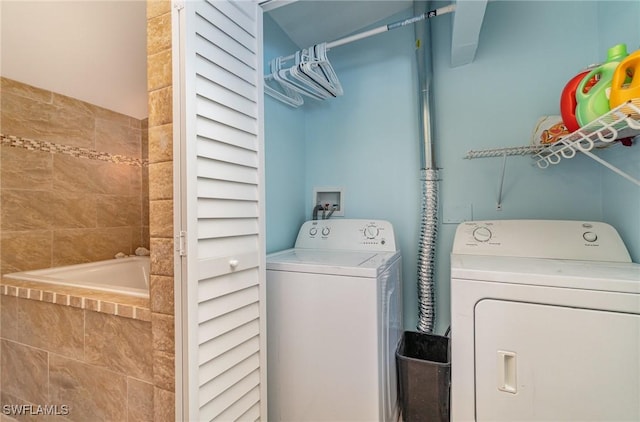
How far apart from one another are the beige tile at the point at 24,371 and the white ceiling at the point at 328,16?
7.95 feet

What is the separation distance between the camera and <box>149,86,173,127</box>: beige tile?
3.41ft

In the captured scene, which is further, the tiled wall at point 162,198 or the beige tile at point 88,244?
the beige tile at point 88,244

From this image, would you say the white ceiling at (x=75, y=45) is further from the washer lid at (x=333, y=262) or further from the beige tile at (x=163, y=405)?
the beige tile at (x=163, y=405)

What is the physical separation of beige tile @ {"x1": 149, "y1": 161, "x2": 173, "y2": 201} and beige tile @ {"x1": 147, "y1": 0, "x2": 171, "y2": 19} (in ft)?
1.87

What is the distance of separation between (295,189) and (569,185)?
1670 mm

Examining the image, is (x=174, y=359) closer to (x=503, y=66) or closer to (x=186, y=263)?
(x=186, y=263)

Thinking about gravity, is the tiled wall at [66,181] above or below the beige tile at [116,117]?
below

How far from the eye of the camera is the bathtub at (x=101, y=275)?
159 cm

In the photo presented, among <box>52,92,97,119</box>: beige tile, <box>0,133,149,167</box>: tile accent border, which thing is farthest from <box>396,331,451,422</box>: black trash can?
<box>52,92,97,119</box>: beige tile

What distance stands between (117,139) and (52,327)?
1722 millimetres

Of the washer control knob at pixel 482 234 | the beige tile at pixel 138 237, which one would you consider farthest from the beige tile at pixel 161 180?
the beige tile at pixel 138 237

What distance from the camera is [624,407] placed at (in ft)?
2.90

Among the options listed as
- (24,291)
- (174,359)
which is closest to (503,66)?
(174,359)

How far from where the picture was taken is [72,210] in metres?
2.25
